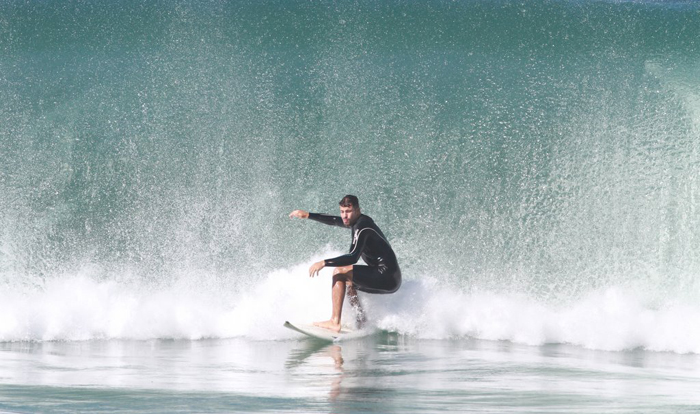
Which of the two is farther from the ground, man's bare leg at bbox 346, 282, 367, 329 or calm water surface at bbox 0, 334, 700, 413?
man's bare leg at bbox 346, 282, 367, 329

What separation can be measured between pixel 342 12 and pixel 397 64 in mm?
1342

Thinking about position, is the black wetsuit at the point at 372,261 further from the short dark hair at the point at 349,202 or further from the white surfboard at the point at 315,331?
the white surfboard at the point at 315,331

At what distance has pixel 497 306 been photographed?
31.2 feet

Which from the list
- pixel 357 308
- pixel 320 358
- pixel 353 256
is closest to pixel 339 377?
pixel 320 358

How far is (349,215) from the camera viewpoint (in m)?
8.78

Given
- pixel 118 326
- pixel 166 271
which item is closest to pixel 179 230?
pixel 166 271

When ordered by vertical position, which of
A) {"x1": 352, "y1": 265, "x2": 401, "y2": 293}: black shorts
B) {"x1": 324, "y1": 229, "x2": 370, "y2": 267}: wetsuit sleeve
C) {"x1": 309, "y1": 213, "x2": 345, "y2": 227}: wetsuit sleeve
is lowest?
{"x1": 352, "y1": 265, "x2": 401, "y2": 293}: black shorts

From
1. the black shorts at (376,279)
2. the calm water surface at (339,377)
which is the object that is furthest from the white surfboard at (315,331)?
the black shorts at (376,279)

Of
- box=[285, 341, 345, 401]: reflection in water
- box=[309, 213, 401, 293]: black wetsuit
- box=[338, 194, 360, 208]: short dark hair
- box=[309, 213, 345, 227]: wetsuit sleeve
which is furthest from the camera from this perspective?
box=[309, 213, 345, 227]: wetsuit sleeve

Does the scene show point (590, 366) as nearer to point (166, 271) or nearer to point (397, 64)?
point (166, 271)

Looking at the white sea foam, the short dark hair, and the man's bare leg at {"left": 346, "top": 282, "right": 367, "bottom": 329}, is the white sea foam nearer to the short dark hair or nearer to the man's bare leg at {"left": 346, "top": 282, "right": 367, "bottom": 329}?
the man's bare leg at {"left": 346, "top": 282, "right": 367, "bottom": 329}

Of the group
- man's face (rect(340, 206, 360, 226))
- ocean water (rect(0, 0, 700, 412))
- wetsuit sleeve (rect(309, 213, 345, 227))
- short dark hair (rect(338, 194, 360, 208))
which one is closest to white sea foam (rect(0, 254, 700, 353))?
ocean water (rect(0, 0, 700, 412))

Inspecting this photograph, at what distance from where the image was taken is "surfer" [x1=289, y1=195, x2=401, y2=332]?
8547mm

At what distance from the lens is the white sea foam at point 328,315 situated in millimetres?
8766
